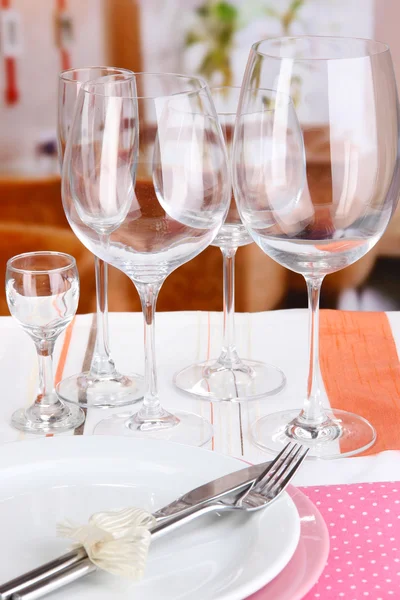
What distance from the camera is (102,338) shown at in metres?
0.87

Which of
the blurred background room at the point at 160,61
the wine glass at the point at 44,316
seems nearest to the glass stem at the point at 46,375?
the wine glass at the point at 44,316

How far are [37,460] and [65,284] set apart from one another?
7.9 inches

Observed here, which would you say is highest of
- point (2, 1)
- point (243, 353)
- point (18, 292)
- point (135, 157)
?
point (2, 1)

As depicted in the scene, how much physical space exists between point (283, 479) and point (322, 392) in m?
0.29

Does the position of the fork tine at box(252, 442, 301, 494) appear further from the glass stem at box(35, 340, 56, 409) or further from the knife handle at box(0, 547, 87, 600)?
the glass stem at box(35, 340, 56, 409)

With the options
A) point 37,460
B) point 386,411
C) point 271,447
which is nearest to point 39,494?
point 37,460

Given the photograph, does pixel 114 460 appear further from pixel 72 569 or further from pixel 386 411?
pixel 386 411

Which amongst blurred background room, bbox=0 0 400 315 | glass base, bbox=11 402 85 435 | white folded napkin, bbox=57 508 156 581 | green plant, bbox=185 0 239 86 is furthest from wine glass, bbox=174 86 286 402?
green plant, bbox=185 0 239 86

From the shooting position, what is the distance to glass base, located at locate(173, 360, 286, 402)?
2.58 feet

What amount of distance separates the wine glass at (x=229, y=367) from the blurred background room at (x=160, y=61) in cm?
190

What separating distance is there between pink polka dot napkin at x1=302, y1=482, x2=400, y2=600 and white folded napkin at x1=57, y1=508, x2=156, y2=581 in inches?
3.8

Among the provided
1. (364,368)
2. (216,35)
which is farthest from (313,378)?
(216,35)

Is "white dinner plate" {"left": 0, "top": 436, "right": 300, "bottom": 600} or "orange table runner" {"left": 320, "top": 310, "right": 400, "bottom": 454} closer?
"white dinner plate" {"left": 0, "top": 436, "right": 300, "bottom": 600}

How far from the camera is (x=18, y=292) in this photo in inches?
28.6
